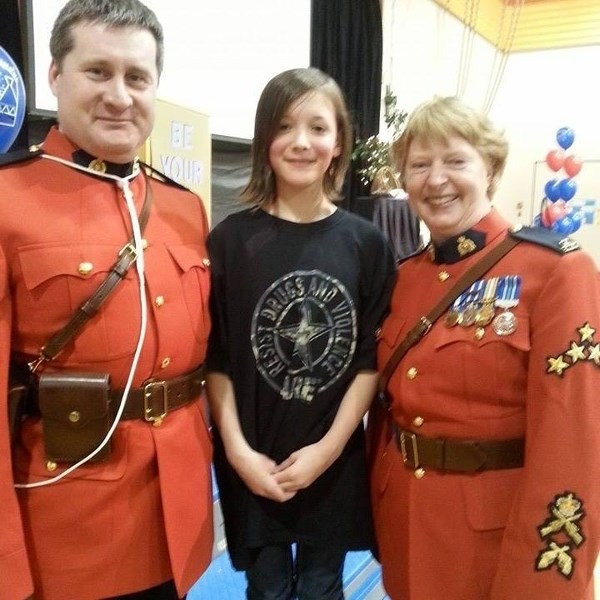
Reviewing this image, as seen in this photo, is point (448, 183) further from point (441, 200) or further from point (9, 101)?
point (9, 101)

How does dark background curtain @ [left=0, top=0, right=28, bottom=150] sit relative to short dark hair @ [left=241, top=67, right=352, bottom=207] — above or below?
above

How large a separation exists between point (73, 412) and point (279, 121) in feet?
2.45

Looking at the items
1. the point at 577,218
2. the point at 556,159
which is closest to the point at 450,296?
the point at 556,159

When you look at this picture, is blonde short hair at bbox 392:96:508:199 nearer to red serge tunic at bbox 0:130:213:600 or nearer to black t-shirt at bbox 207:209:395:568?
black t-shirt at bbox 207:209:395:568

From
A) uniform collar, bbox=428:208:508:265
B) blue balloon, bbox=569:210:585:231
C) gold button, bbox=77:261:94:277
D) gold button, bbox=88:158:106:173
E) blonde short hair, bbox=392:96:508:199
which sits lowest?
blue balloon, bbox=569:210:585:231

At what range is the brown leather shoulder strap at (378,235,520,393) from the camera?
121 centimetres

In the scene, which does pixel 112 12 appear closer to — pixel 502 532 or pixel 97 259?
pixel 97 259

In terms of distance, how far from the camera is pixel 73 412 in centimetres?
108

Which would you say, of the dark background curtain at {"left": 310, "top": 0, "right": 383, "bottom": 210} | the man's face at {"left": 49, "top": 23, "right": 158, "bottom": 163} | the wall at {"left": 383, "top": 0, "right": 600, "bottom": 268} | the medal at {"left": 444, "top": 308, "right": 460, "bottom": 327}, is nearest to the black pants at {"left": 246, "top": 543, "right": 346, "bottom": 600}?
the medal at {"left": 444, "top": 308, "right": 460, "bottom": 327}

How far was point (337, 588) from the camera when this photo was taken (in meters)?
1.49

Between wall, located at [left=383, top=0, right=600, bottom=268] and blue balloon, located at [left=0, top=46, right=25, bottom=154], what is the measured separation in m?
4.37

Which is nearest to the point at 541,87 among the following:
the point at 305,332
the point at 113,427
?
the point at 305,332

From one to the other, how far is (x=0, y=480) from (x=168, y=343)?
0.36 metres

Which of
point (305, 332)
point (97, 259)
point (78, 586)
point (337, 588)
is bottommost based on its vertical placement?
point (337, 588)
